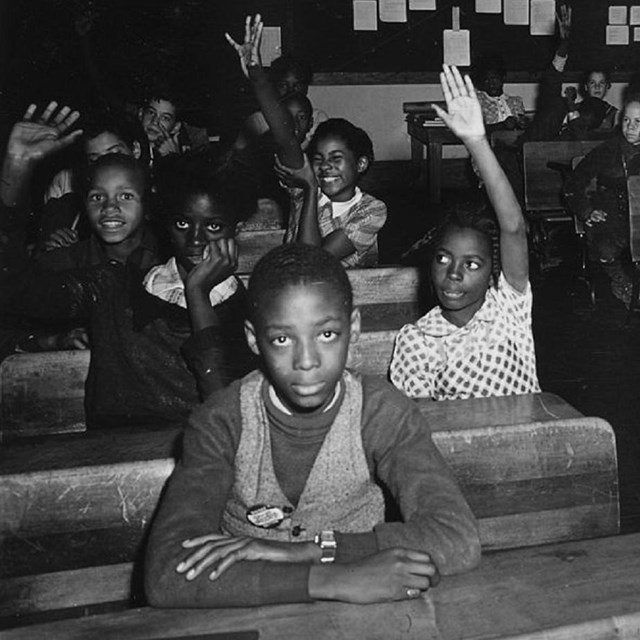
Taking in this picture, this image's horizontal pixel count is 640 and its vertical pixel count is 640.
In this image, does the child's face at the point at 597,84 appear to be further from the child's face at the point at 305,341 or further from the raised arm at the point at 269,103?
the child's face at the point at 305,341

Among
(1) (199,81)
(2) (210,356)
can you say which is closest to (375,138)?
(1) (199,81)

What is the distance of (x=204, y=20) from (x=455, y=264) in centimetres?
717

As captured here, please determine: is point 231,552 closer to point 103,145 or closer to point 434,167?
point 103,145

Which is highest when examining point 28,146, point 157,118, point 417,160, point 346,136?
point 417,160

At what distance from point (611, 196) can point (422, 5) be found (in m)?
5.22

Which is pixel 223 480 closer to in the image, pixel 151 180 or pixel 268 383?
pixel 268 383

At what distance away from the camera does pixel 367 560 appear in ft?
3.69

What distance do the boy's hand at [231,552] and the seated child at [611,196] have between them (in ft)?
13.0

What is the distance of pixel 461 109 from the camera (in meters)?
1.78

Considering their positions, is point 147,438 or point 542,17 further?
point 542,17

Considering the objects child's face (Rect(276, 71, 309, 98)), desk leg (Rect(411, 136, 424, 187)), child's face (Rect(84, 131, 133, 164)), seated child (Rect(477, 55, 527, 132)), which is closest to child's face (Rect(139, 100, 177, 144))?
child's face (Rect(276, 71, 309, 98))

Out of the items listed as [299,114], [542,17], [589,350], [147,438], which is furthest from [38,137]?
[542,17]

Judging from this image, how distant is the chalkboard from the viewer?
9.27 meters

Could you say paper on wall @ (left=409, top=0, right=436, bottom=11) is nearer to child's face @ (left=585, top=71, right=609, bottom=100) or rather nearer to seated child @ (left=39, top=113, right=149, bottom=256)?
child's face @ (left=585, top=71, right=609, bottom=100)
